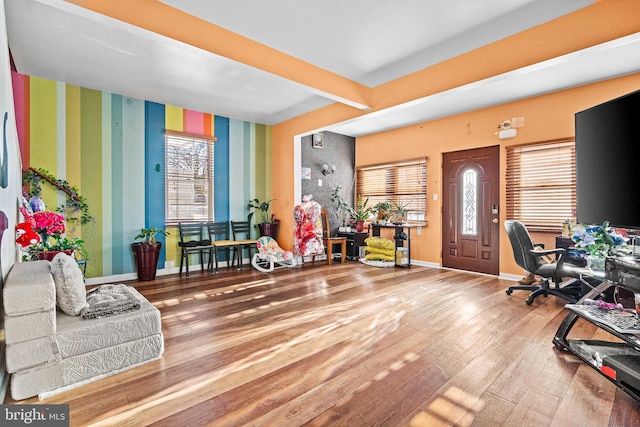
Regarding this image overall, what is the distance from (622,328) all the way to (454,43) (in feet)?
9.32

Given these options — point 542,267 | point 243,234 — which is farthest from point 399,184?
point 243,234

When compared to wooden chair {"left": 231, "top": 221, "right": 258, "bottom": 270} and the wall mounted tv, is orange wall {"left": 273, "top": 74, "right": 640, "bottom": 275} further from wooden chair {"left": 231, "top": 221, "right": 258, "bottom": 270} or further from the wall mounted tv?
the wall mounted tv

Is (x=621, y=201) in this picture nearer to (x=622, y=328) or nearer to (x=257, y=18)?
(x=622, y=328)

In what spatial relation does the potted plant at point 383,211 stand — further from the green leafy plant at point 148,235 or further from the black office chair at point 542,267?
the green leafy plant at point 148,235

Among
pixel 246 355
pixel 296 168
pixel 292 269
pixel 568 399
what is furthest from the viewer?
pixel 296 168

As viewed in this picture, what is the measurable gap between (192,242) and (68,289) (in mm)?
2976

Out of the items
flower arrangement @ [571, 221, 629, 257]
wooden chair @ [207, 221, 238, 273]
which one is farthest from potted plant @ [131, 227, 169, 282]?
flower arrangement @ [571, 221, 629, 257]

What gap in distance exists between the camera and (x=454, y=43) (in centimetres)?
318

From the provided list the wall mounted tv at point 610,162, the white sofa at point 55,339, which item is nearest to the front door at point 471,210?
the wall mounted tv at point 610,162

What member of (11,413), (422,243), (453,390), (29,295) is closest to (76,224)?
(29,295)

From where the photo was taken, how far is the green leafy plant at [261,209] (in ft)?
19.9

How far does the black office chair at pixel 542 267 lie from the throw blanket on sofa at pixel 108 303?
3981 millimetres

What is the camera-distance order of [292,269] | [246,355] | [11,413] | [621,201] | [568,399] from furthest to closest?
1. [292,269]
2. [246,355]
3. [621,201]
4. [568,399]
5. [11,413]

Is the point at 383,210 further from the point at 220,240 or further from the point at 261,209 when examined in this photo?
the point at 220,240
